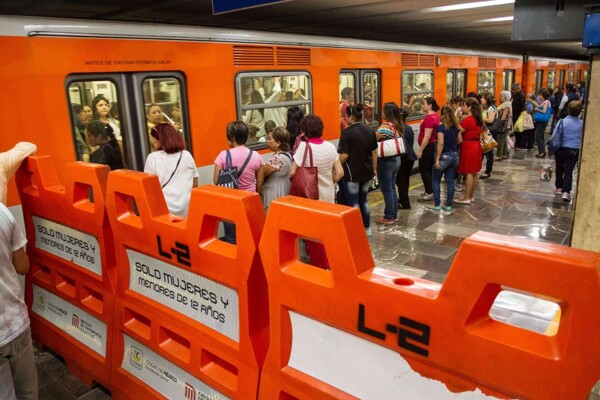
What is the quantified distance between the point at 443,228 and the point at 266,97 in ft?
9.67

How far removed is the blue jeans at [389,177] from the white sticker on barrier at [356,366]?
451 centimetres

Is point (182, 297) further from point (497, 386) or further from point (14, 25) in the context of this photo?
point (14, 25)

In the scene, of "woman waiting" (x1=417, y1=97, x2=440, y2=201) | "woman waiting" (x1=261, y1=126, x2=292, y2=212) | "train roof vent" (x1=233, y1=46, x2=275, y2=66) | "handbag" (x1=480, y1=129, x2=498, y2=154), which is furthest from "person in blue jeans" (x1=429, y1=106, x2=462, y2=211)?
"woman waiting" (x1=261, y1=126, x2=292, y2=212)

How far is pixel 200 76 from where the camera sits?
4.88 m

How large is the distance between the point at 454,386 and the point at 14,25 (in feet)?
13.0

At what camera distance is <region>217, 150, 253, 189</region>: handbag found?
13.0 feet

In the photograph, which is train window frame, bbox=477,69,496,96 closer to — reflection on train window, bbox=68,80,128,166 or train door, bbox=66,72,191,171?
train door, bbox=66,72,191,171

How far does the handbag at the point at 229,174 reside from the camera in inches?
156

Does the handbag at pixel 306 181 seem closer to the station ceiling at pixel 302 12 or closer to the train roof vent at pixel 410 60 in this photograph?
the station ceiling at pixel 302 12

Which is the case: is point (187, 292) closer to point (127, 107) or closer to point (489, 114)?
point (127, 107)

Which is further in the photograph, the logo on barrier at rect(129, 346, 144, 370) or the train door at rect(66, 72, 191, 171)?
the train door at rect(66, 72, 191, 171)

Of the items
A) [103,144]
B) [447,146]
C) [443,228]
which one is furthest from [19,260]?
[447,146]

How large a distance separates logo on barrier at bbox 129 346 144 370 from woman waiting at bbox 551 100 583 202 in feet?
22.6

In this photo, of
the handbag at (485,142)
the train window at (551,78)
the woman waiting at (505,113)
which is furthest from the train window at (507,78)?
the handbag at (485,142)
